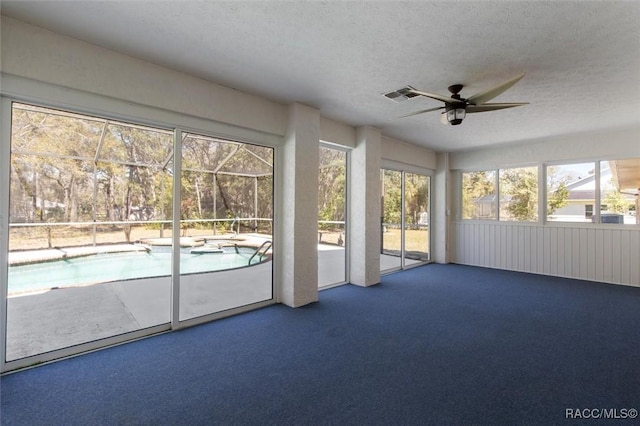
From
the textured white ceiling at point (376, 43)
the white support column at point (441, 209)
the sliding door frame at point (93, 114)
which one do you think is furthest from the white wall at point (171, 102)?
the white support column at point (441, 209)

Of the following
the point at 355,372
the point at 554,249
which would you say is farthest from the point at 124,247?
the point at 554,249

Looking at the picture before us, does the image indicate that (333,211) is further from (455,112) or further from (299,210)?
(455,112)

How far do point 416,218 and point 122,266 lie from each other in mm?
5741

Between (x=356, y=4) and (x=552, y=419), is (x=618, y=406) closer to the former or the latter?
(x=552, y=419)

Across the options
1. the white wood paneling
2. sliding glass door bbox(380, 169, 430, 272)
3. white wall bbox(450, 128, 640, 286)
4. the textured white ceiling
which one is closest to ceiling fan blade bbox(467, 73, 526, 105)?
the textured white ceiling

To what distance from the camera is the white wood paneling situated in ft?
16.7

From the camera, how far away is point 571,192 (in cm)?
565

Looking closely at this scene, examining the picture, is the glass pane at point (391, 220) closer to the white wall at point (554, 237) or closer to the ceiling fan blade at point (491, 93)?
the white wall at point (554, 237)

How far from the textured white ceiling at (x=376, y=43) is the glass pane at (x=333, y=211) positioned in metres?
1.30

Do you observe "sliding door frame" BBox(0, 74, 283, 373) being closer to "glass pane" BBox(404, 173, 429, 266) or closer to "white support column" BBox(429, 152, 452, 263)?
"glass pane" BBox(404, 173, 429, 266)

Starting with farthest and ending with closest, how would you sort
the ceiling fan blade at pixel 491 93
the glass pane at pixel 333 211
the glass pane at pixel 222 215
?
the glass pane at pixel 333 211, the glass pane at pixel 222 215, the ceiling fan blade at pixel 491 93

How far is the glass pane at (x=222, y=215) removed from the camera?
3.69m

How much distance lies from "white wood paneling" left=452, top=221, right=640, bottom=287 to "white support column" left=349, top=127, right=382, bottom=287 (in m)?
2.97

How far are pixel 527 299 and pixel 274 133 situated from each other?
4171mm
